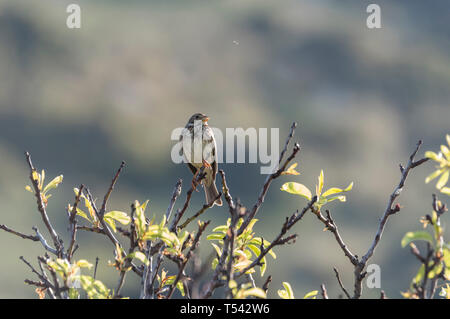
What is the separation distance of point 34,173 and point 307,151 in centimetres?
4462

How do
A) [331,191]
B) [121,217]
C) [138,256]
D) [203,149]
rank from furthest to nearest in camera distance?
1. [203,149]
2. [331,191]
3. [121,217]
4. [138,256]

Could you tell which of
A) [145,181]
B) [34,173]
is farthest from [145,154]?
[34,173]

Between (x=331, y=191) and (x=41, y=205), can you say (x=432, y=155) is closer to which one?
(x=331, y=191)

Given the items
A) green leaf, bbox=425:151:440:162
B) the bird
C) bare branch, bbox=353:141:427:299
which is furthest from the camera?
the bird

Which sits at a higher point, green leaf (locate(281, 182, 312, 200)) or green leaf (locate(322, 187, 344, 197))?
green leaf (locate(281, 182, 312, 200))

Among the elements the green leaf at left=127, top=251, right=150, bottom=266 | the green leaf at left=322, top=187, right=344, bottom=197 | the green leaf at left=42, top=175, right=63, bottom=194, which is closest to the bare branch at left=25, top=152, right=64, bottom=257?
the green leaf at left=42, top=175, right=63, bottom=194

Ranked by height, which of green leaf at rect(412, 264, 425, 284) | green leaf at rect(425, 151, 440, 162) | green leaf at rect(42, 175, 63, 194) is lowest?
green leaf at rect(412, 264, 425, 284)

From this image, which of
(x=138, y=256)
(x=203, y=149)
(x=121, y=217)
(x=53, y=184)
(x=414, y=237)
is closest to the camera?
(x=414, y=237)

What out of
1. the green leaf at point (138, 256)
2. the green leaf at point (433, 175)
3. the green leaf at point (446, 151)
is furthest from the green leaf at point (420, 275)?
the green leaf at point (138, 256)

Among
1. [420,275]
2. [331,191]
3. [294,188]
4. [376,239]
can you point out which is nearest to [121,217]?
[294,188]

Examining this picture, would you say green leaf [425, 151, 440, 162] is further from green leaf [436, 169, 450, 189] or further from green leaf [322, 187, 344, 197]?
green leaf [322, 187, 344, 197]

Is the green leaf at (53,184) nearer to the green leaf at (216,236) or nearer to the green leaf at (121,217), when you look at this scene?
the green leaf at (121,217)
